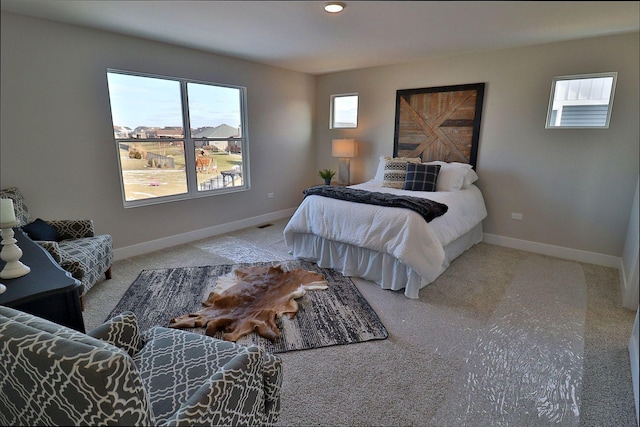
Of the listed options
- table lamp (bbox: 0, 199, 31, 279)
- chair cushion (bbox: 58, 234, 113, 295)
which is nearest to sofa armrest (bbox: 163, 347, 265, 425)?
table lamp (bbox: 0, 199, 31, 279)

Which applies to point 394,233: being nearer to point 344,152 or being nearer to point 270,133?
point 344,152

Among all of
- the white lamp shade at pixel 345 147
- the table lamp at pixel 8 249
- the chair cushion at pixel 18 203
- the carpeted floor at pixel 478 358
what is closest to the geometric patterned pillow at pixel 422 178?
the carpeted floor at pixel 478 358

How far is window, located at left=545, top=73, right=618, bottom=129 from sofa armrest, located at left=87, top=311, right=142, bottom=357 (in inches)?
161

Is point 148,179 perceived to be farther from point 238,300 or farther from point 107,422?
point 107,422

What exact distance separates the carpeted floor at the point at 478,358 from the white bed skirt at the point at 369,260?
0.09 metres

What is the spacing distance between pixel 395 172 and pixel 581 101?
6.40 feet

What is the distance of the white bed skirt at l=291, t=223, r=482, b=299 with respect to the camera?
2.78 meters

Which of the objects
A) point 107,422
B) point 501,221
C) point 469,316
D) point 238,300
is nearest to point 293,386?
point 238,300

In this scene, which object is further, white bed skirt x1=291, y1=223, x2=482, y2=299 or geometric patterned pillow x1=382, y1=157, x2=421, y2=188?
geometric patterned pillow x1=382, y1=157, x2=421, y2=188

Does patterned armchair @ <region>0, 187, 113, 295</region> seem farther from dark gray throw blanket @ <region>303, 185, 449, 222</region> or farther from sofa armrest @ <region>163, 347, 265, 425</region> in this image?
dark gray throw blanket @ <region>303, 185, 449, 222</region>

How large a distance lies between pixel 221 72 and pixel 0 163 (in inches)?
94.3

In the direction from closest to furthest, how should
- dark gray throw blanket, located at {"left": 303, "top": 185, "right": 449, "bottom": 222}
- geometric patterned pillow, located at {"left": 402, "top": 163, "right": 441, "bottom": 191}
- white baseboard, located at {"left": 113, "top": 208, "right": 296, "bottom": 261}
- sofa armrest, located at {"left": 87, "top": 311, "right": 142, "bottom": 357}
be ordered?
sofa armrest, located at {"left": 87, "top": 311, "right": 142, "bottom": 357}
dark gray throw blanket, located at {"left": 303, "top": 185, "right": 449, "bottom": 222}
white baseboard, located at {"left": 113, "top": 208, "right": 296, "bottom": 261}
geometric patterned pillow, located at {"left": 402, "top": 163, "right": 441, "bottom": 191}

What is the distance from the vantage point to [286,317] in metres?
2.42

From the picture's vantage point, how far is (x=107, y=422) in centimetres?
78
